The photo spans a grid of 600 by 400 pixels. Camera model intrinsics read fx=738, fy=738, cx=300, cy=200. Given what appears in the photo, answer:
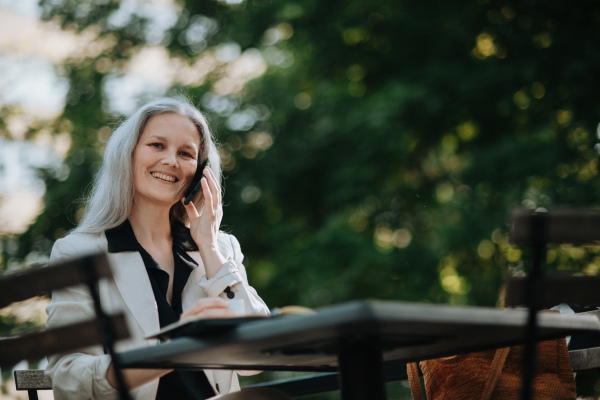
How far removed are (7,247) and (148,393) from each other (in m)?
8.36

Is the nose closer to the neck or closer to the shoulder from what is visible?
the neck

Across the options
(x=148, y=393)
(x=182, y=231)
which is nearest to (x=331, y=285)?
(x=182, y=231)

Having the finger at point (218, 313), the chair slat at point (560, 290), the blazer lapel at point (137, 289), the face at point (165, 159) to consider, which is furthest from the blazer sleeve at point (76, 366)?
the chair slat at point (560, 290)

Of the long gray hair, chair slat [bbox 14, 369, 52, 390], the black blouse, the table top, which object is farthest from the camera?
the long gray hair

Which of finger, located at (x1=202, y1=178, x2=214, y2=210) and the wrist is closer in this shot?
the wrist

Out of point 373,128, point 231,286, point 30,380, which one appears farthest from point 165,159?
point 373,128

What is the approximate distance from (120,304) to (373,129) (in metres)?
7.16

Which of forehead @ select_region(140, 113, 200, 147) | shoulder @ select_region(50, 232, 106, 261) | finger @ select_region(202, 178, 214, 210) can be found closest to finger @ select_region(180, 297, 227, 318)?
shoulder @ select_region(50, 232, 106, 261)

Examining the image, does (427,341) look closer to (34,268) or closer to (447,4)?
(34,268)

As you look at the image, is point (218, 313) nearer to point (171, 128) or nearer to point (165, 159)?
point (165, 159)

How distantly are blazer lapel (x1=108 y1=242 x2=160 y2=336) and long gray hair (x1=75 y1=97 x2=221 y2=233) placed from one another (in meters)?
0.24

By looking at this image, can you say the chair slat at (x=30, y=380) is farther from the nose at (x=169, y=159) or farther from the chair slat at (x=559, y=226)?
the chair slat at (x=559, y=226)

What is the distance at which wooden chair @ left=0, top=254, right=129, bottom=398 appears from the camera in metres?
1.46

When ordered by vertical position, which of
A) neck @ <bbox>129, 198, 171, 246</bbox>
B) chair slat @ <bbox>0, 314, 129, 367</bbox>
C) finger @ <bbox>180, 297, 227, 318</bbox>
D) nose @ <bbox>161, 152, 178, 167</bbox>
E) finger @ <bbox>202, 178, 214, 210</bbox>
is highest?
nose @ <bbox>161, 152, 178, 167</bbox>
